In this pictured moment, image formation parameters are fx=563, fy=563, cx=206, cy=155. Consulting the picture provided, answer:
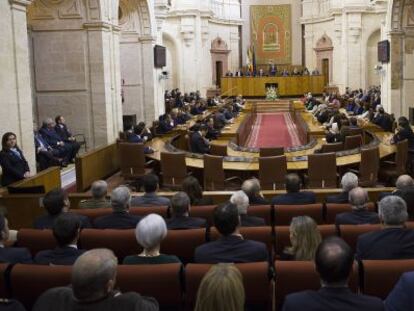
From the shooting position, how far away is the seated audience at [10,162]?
7.98 m

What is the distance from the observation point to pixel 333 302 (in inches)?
105

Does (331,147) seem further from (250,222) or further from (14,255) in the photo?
(14,255)

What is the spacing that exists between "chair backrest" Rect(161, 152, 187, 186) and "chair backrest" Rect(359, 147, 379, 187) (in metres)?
2.92

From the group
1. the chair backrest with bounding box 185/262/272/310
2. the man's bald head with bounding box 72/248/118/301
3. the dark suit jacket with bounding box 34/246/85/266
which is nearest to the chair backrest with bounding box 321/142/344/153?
the chair backrest with bounding box 185/262/272/310

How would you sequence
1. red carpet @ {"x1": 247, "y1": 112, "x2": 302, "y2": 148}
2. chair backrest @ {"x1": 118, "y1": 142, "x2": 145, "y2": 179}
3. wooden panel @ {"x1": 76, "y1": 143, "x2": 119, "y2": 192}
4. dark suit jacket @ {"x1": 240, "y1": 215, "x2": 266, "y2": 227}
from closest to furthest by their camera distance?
1. dark suit jacket @ {"x1": 240, "y1": 215, "x2": 266, "y2": 227}
2. wooden panel @ {"x1": 76, "y1": 143, "x2": 119, "y2": 192}
3. chair backrest @ {"x1": 118, "y1": 142, "x2": 145, "y2": 179}
4. red carpet @ {"x1": 247, "y1": 112, "x2": 302, "y2": 148}

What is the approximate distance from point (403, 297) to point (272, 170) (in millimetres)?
6148

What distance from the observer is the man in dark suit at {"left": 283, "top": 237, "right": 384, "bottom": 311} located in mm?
2660

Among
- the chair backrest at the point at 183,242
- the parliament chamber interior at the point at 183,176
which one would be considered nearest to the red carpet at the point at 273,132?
the parliament chamber interior at the point at 183,176

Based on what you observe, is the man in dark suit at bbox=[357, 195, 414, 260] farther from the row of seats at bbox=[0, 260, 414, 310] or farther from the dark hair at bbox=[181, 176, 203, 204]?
the dark hair at bbox=[181, 176, 203, 204]

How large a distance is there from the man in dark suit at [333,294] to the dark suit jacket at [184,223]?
2203 mm

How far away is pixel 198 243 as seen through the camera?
4543mm

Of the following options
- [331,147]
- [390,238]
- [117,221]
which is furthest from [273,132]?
[390,238]

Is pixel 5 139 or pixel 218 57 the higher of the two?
pixel 218 57

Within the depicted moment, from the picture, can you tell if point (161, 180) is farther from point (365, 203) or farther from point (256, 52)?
point (256, 52)
